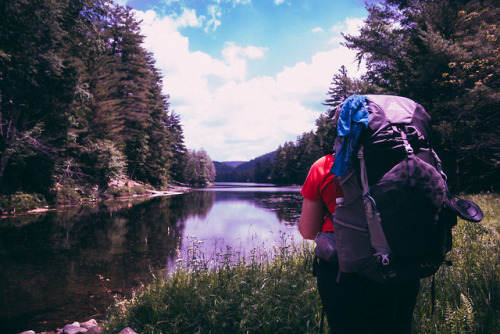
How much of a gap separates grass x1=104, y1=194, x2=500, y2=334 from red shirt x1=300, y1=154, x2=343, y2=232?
1.98m

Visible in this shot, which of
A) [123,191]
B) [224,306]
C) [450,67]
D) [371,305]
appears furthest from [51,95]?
[450,67]

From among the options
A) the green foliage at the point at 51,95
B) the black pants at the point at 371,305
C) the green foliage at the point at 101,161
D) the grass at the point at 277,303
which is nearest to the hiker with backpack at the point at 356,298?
the black pants at the point at 371,305

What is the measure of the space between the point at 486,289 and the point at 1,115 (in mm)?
20638

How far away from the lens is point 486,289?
3.26 metres

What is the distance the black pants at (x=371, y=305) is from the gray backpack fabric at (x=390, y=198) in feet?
0.34

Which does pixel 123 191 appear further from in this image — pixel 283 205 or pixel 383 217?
pixel 383 217

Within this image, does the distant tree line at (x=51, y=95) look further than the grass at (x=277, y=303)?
Yes

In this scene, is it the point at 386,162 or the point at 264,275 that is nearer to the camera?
the point at 386,162

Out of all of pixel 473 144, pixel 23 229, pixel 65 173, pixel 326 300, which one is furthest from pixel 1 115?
pixel 473 144

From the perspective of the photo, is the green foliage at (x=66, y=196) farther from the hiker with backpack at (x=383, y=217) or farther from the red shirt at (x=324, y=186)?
the hiker with backpack at (x=383, y=217)

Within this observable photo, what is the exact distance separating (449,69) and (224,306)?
45.8 ft

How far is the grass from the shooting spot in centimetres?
292

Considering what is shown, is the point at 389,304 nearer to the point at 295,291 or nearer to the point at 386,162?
the point at 386,162

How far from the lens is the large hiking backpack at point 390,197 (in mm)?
1419
